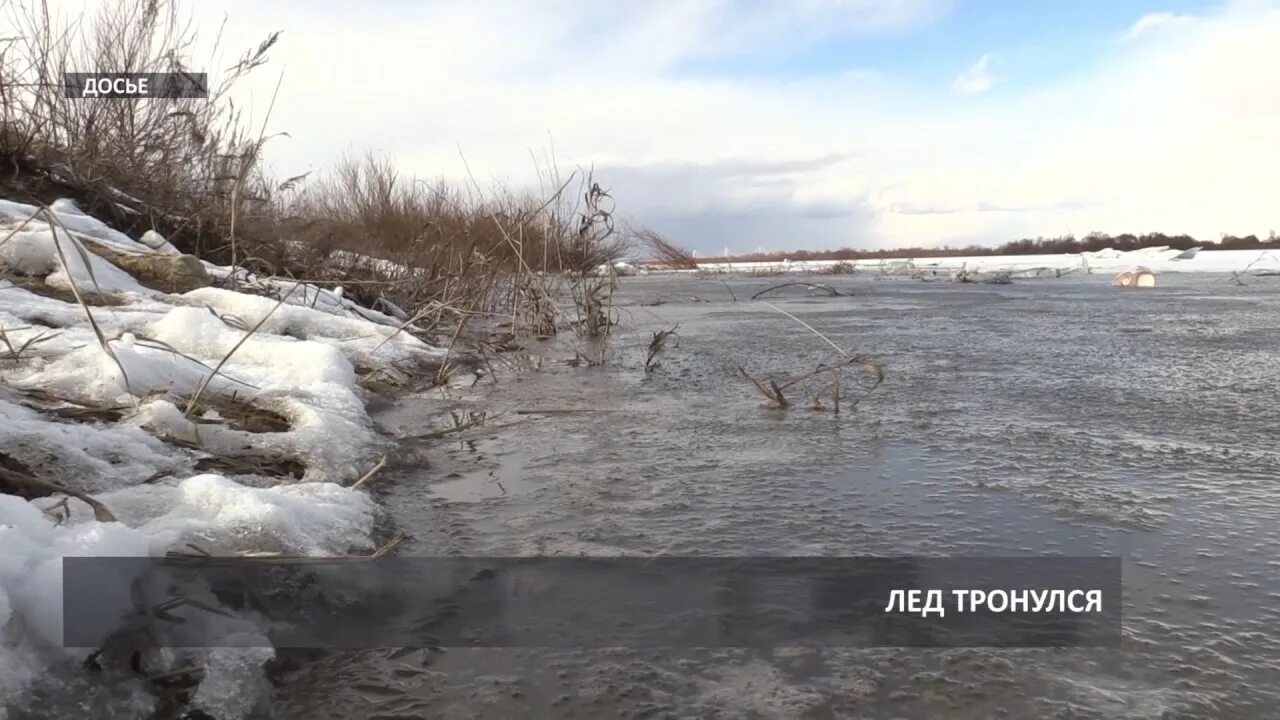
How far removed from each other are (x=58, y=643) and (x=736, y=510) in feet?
3.88

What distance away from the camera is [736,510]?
1640 mm

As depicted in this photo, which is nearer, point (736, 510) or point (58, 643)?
point (58, 643)

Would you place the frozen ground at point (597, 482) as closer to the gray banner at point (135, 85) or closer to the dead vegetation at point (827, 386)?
the dead vegetation at point (827, 386)

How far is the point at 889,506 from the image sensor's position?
5.40 ft

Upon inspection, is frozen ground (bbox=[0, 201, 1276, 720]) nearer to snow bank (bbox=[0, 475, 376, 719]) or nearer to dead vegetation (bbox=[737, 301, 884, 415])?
snow bank (bbox=[0, 475, 376, 719])

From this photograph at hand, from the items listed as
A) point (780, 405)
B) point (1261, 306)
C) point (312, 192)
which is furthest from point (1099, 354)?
point (312, 192)

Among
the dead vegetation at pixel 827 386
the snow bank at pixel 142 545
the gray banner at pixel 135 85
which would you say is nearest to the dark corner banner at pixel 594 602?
the snow bank at pixel 142 545

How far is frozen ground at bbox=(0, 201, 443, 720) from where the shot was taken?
3.07 ft

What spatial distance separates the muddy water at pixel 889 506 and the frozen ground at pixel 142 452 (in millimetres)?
178

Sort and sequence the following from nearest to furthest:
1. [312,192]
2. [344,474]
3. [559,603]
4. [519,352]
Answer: [559,603] → [344,474] → [519,352] → [312,192]

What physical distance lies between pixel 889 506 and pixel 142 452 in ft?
5.33

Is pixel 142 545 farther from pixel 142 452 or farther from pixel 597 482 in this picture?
pixel 597 482

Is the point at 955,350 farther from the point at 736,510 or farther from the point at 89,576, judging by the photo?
the point at 89,576

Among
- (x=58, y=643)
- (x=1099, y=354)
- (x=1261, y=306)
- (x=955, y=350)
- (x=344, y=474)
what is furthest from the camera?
(x=1261, y=306)
